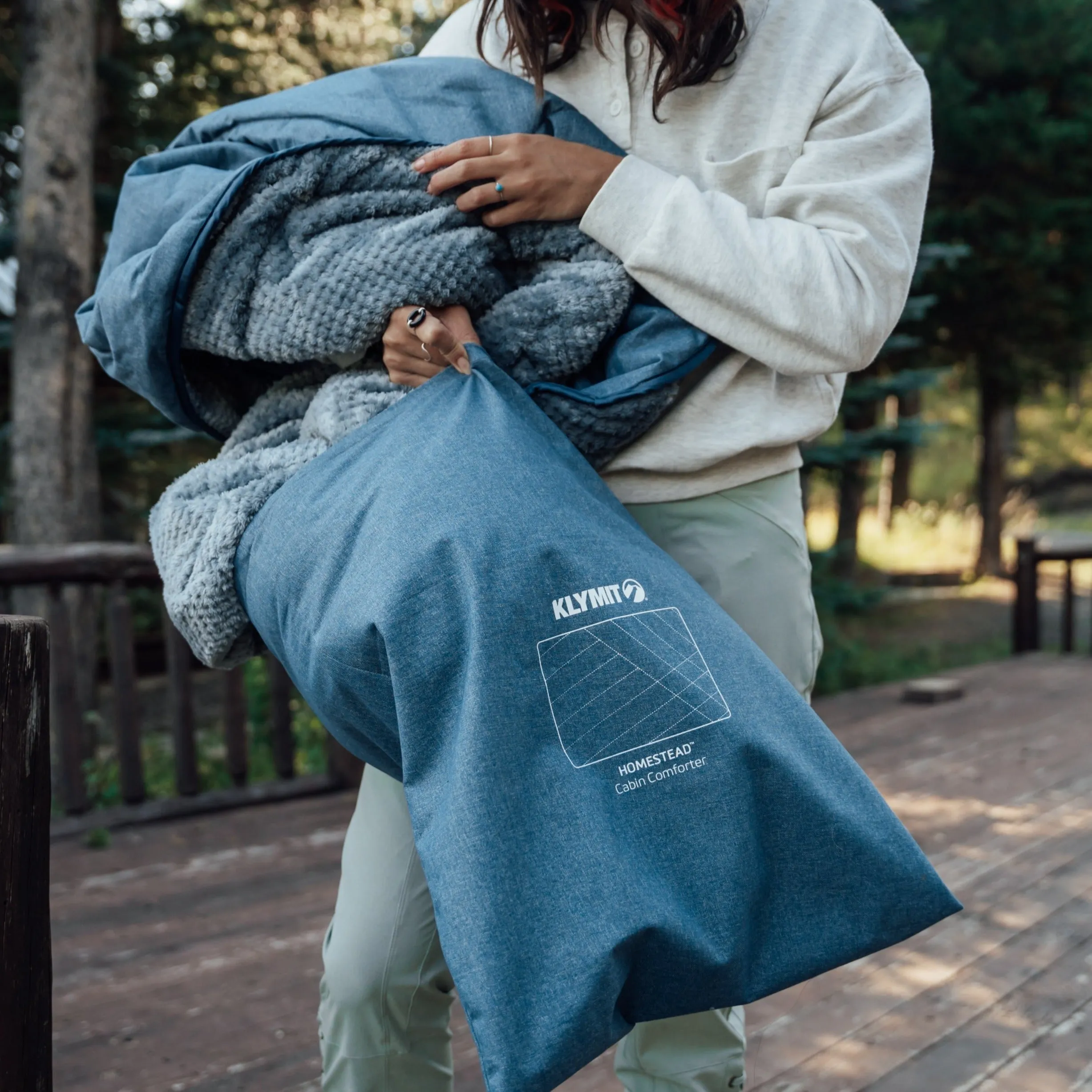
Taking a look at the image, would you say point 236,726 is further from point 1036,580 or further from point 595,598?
point 1036,580

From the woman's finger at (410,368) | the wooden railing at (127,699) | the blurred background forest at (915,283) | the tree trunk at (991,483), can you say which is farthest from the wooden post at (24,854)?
the tree trunk at (991,483)

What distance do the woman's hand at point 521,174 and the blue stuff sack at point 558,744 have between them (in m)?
0.17

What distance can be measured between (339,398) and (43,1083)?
2.10 feet

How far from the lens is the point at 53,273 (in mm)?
4934

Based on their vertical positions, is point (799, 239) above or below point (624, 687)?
above

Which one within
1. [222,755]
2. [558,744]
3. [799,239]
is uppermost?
[799,239]

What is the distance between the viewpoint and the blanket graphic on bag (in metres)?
0.85

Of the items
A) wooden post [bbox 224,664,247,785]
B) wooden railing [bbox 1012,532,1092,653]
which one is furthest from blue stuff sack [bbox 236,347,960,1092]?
wooden railing [bbox 1012,532,1092,653]

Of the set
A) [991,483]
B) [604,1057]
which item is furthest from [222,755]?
[991,483]

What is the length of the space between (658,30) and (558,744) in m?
0.64

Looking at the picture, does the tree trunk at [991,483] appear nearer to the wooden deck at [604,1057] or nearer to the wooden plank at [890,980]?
the wooden deck at [604,1057]

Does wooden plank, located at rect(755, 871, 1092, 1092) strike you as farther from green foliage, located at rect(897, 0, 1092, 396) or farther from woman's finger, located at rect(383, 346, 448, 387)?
green foliage, located at rect(897, 0, 1092, 396)

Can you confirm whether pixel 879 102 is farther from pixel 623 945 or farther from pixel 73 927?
pixel 73 927

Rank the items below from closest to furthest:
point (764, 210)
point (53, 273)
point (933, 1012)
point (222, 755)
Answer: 1. point (764, 210)
2. point (933, 1012)
3. point (53, 273)
4. point (222, 755)
